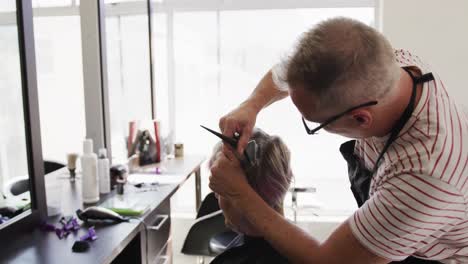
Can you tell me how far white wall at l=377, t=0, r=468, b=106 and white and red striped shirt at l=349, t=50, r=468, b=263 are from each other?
201cm

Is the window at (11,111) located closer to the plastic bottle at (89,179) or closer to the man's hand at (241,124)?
the plastic bottle at (89,179)

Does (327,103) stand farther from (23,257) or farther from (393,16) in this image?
(393,16)

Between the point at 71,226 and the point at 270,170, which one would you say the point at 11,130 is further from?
the point at 270,170

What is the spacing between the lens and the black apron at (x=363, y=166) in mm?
901

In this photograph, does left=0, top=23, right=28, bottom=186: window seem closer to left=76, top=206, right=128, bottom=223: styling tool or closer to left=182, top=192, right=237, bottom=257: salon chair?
left=76, top=206, right=128, bottom=223: styling tool

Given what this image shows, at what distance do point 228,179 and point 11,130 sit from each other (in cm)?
77

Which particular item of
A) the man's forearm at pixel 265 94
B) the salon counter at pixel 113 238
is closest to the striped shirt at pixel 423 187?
the man's forearm at pixel 265 94

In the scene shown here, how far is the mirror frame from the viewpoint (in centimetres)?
131

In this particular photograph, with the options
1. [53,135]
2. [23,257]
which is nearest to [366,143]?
[23,257]

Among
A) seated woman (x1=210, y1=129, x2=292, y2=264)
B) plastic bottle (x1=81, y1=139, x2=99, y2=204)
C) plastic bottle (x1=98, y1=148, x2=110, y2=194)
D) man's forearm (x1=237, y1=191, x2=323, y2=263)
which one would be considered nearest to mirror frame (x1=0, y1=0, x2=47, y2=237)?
plastic bottle (x1=81, y1=139, x2=99, y2=204)

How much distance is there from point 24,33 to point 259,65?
194 cm

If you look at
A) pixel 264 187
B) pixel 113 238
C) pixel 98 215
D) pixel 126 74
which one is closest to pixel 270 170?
pixel 264 187

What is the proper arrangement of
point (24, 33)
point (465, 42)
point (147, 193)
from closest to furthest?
1. point (24, 33)
2. point (147, 193)
3. point (465, 42)

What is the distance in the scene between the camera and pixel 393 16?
276 centimetres
